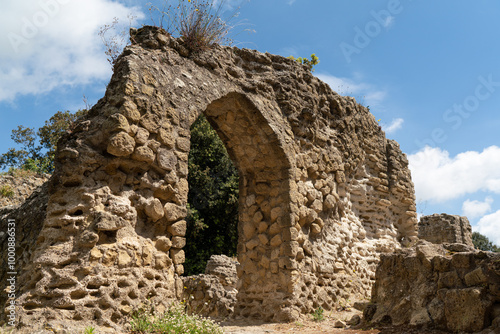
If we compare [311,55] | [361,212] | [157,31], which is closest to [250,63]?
[157,31]

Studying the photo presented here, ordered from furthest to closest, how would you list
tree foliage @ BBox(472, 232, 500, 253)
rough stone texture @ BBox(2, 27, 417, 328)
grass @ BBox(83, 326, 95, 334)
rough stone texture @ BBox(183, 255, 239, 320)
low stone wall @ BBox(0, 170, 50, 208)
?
1. tree foliage @ BBox(472, 232, 500, 253)
2. low stone wall @ BBox(0, 170, 50, 208)
3. rough stone texture @ BBox(183, 255, 239, 320)
4. rough stone texture @ BBox(2, 27, 417, 328)
5. grass @ BBox(83, 326, 95, 334)

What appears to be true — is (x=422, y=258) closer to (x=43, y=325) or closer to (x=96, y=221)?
(x=96, y=221)

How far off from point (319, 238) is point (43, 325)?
4216 mm

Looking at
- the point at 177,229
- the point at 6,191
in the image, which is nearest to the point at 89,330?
the point at 177,229

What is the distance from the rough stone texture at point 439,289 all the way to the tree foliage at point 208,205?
869cm

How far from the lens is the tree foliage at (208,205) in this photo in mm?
12828

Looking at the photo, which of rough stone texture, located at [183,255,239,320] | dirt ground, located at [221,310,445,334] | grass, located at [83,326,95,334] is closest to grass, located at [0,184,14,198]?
rough stone texture, located at [183,255,239,320]

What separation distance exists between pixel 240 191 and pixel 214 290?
2479mm

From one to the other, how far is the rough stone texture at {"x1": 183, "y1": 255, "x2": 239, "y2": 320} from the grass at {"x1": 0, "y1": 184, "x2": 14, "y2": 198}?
17.3 feet

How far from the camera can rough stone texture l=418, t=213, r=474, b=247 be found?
11.1 meters

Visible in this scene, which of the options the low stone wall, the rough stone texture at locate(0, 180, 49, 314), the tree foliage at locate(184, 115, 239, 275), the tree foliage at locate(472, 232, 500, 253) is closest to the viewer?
the rough stone texture at locate(0, 180, 49, 314)

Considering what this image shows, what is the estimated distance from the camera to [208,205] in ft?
43.3

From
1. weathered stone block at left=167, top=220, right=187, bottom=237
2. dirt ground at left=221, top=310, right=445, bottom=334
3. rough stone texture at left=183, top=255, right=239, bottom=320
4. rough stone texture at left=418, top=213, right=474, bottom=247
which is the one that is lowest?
dirt ground at left=221, top=310, right=445, bottom=334

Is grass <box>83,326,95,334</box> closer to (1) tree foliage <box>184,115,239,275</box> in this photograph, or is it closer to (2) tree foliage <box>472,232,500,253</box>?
(1) tree foliage <box>184,115,239,275</box>
